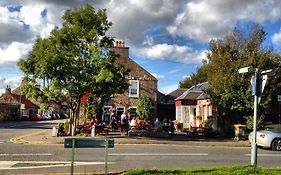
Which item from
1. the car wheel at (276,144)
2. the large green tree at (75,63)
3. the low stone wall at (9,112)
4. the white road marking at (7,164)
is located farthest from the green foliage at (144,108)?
the low stone wall at (9,112)

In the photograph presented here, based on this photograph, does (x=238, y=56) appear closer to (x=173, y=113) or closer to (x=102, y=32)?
(x=102, y=32)

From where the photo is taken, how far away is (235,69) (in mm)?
28531

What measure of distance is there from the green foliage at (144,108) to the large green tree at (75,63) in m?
14.9

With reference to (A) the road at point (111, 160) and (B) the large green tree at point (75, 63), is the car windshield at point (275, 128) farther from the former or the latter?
(B) the large green tree at point (75, 63)

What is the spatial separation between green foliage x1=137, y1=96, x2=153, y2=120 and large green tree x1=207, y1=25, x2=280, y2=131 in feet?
38.6

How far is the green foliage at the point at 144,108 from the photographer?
41.5 meters

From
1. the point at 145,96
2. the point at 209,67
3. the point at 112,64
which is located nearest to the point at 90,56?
the point at 112,64

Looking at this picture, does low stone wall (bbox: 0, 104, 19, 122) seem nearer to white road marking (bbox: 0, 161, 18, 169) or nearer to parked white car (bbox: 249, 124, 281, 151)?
parked white car (bbox: 249, 124, 281, 151)

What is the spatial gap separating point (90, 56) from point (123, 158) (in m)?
11.3

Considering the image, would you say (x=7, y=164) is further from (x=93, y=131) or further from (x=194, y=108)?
(x=194, y=108)

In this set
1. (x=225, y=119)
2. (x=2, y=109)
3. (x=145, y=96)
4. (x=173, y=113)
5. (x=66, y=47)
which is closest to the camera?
(x=66, y=47)

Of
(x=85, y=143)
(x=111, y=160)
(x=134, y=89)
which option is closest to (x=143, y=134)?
(x=111, y=160)

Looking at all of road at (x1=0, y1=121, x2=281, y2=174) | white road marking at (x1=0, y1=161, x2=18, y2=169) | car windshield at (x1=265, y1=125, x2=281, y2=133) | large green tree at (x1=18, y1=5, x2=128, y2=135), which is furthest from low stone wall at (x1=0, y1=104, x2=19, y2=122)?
white road marking at (x1=0, y1=161, x2=18, y2=169)

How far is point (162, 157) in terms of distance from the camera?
16.7 m
